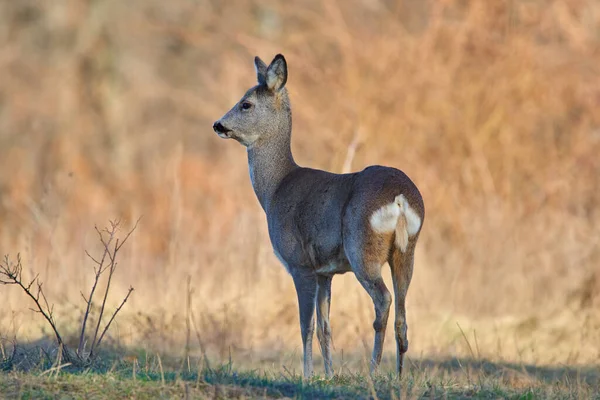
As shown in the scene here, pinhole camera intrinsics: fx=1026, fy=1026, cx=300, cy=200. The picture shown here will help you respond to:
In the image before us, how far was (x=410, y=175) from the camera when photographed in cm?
1427

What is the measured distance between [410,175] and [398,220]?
305 inches

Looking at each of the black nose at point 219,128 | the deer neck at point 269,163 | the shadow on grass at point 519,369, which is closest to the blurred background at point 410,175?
the shadow on grass at point 519,369

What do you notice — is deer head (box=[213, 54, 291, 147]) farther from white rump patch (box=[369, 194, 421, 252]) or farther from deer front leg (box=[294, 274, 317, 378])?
white rump patch (box=[369, 194, 421, 252])

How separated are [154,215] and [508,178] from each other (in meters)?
5.51

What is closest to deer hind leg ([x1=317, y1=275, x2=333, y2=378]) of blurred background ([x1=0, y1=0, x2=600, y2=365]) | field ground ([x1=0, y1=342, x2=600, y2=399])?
field ground ([x1=0, y1=342, x2=600, y2=399])

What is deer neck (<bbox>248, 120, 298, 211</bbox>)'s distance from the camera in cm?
781

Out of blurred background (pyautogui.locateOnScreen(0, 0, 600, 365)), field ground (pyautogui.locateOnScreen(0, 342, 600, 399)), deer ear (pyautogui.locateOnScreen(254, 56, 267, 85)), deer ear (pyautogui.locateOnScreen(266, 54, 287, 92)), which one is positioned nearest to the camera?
field ground (pyautogui.locateOnScreen(0, 342, 600, 399))

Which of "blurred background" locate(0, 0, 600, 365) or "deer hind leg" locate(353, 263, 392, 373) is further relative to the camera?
"blurred background" locate(0, 0, 600, 365)

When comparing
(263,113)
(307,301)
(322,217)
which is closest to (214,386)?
(307,301)

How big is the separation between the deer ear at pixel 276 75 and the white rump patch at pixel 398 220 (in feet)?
5.91

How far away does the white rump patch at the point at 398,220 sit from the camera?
656cm

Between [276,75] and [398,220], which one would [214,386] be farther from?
[276,75]

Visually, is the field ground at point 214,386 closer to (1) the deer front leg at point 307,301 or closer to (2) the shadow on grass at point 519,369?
(1) the deer front leg at point 307,301

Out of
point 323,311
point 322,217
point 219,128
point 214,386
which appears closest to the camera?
point 214,386
